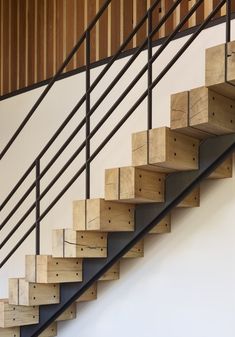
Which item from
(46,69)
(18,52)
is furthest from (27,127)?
(18,52)

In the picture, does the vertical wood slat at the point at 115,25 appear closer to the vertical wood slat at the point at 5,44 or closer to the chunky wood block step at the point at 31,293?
the vertical wood slat at the point at 5,44

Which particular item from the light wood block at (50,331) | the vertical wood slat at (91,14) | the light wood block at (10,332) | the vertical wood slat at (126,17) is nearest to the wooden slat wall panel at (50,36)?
the vertical wood slat at (91,14)

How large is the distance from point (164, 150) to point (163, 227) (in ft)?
3.04

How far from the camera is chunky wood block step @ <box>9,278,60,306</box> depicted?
3.37 meters

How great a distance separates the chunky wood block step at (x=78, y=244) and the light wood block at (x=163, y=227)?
1.24 feet

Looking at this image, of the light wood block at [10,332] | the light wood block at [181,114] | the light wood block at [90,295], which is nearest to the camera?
the light wood block at [181,114]

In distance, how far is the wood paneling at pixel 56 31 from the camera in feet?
13.9

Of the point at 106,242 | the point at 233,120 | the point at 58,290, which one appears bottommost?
the point at 58,290

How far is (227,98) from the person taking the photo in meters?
2.78

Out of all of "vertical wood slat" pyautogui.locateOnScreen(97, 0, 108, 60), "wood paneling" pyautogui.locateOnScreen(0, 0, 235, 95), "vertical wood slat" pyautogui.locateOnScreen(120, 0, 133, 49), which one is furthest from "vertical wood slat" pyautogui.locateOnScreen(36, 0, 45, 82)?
"vertical wood slat" pyautogui.locateOnScreen(120, 0, 133, 49)

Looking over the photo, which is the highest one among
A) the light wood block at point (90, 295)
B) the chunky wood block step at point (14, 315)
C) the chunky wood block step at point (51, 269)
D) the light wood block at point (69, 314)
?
the chunky wood block step at point (51, 269)

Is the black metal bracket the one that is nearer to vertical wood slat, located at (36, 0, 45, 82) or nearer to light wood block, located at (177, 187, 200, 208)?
light wood block, located at (177, 187, 200, 208)

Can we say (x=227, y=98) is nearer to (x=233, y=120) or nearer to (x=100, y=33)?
(x=233, y=120)

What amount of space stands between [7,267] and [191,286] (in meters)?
2.26
